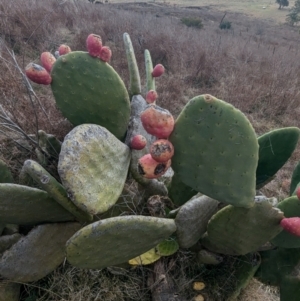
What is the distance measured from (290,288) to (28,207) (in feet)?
4.33

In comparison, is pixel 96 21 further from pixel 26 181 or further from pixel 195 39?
pixel 26 181

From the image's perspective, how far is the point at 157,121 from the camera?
45.6 inches

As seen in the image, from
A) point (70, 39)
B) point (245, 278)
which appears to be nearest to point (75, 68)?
point (245, 278)

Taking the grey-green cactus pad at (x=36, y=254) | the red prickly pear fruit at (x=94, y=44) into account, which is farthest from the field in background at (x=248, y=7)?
the grey-green cactus pad at (x=36, y=254)

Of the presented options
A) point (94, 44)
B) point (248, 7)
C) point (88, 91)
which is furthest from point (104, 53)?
point (248, 7)

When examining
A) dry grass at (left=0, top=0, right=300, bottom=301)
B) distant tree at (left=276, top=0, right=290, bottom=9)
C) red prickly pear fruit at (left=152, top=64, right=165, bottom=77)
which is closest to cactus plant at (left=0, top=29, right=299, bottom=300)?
dry grass at (left=0, top=0, right=300, bottom=301)

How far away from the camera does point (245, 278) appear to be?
180 cm

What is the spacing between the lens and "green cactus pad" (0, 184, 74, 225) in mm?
1407

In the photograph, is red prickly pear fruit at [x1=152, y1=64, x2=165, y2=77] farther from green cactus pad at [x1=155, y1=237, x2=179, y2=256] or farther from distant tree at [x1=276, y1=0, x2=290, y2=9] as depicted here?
distant tree at [x1=276, y1=0, x2=290, y2=9]

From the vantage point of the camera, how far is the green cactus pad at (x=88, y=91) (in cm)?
167

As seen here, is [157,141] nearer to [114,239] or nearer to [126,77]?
[114,239]

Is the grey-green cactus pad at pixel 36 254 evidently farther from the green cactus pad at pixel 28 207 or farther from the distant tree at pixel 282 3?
the distant tree at pixel 282 3

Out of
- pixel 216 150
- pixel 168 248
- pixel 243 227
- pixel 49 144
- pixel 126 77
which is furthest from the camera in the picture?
pixel 126 77

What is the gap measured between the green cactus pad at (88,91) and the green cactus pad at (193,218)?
604mm
